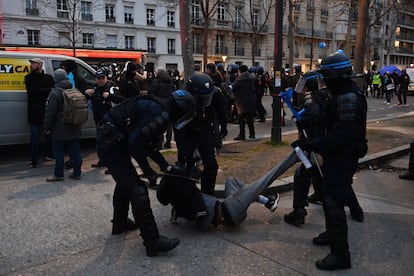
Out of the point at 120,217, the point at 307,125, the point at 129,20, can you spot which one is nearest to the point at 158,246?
the point at 120,217

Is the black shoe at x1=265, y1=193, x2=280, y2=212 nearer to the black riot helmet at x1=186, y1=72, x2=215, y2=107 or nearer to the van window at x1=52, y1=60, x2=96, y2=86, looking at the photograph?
the black riot helmet at x1=186, y1=72, x2=215, y2=107

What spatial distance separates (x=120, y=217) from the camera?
4.31 meters

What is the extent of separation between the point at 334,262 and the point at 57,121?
14.6ft

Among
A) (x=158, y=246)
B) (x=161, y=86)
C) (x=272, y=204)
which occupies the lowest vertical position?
(x=158, y=246)

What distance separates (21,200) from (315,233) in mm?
3693

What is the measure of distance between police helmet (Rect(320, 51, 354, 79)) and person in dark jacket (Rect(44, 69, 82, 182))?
4.10 metres

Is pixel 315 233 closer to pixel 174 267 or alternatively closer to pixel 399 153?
pixel 174 267

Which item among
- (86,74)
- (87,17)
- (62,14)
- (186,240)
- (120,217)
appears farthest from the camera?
(87,17)

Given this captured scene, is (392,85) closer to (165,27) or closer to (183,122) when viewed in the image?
(183,122)

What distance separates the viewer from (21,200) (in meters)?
5.49

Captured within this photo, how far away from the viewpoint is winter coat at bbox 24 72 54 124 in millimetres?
7133

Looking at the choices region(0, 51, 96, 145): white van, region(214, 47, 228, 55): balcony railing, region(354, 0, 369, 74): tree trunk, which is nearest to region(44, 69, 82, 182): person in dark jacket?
region(0, 51, 96, 145): white van

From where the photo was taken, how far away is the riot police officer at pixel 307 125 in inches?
164

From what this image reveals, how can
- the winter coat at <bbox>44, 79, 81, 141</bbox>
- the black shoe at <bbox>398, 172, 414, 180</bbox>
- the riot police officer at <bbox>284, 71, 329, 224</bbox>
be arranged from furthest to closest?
the black shoe at <bbox>398, 172, 414, 180</bbox>, the winter coat at <bbox>44, 79, 81, 141</bbox>, the riot police officer at <bbox>284, 71, 329, 224</bbox>
